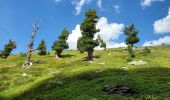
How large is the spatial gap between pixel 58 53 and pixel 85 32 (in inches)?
723

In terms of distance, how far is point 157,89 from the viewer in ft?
117

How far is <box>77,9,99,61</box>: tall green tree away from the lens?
8738 cm

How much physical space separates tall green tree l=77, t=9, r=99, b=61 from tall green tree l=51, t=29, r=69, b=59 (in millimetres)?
15927

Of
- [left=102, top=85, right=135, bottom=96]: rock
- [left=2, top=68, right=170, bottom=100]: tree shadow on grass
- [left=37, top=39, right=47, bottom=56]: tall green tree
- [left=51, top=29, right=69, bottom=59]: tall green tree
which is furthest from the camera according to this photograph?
[left=37, top=39, right=47, bottom=56]: tall green tree

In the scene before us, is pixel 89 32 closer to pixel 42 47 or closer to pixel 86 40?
pixel 86 40

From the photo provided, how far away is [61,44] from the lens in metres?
106

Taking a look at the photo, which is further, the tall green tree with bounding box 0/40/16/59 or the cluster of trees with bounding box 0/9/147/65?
the tall green tree with bounding box 0/40/16/59

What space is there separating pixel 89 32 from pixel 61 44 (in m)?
19.0

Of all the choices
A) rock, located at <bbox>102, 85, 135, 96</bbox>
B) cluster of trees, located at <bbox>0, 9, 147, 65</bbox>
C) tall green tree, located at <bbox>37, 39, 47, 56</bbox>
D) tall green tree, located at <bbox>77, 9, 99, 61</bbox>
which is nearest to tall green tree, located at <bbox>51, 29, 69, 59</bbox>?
cluster of trees, located at <bbox>0, 9, 147, 65</bbox>

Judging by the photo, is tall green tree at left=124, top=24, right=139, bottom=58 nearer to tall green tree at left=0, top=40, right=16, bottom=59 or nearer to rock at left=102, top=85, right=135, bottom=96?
tall green tree at left=0, top=40, right=16, bottom=59

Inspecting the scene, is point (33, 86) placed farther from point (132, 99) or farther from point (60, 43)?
point (60, 43)

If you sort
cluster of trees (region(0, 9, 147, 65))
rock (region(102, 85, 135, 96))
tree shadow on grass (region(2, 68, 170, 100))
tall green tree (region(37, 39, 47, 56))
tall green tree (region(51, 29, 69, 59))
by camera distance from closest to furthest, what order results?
rock (region(102, 85, 135, 96)), tree shadow on grass (region(2, 68, 170, 100)), cluster of trees (region(0, 9, 147, 65)), tall green tree (region(51, 29, 69, 59)), tall green tree (region(37, 39, 47, 56))

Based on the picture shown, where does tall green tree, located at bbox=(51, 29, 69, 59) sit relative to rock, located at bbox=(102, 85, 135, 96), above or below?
above

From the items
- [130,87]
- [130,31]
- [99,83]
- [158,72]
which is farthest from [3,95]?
[130,31]
